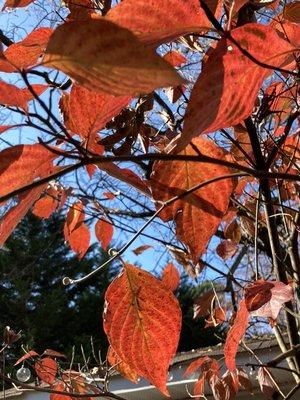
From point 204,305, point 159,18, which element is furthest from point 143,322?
point 204,305

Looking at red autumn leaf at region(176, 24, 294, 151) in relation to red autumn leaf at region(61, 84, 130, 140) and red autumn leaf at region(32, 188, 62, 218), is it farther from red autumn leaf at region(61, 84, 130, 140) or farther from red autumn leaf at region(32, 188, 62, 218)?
red autumn leaf at region(32, 188, 62, 218)

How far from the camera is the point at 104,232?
4.95 ft

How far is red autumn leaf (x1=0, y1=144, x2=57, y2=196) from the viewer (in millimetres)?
532

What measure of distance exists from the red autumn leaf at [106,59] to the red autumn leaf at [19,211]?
0.16 meters

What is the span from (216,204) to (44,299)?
12.0m

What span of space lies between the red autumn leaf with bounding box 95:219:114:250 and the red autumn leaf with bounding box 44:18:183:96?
1.10m

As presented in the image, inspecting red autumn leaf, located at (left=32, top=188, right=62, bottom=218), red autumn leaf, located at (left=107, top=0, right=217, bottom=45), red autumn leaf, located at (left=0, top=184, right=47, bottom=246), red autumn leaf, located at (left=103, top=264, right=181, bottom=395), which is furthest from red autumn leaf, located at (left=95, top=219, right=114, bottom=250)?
red autumn leaf, located at (left=107, top=0, right=217, bottom=45)

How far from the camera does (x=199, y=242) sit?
2.23ft

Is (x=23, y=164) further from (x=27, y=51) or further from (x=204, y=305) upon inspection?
(x=204, y=305)

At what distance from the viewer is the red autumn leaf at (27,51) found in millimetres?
502

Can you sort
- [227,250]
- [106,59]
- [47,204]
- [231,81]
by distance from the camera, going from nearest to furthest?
[106,59] → [231,81] → [47,204] → [227,250]

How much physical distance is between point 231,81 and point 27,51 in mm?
175

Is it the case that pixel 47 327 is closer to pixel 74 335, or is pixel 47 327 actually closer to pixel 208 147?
pixel 74 335

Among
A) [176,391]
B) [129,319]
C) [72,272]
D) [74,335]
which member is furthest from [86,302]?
[129,319]
